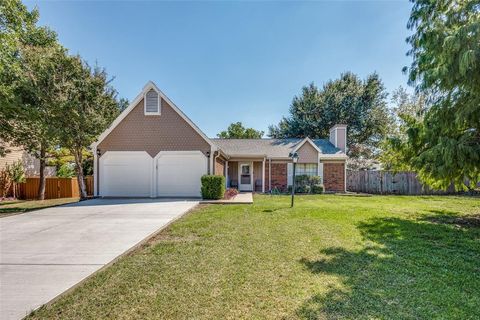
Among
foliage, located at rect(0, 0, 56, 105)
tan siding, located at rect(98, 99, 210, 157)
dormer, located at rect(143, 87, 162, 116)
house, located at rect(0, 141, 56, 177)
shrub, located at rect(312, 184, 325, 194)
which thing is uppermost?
foliage, located at rect(0, 0, 56, 105)

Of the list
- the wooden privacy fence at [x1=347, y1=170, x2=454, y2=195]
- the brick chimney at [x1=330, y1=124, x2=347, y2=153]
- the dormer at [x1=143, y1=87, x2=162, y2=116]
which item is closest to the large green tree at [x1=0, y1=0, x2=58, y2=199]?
the dormer at [x1=143, y1=87, x2=162, y2=116]

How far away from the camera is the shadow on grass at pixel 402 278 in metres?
3.11

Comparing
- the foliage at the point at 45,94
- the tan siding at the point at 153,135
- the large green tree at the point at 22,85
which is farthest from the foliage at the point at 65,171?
the tan siding at the point at 153,135

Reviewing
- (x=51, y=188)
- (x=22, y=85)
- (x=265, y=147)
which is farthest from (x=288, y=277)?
(x=51, y=188)

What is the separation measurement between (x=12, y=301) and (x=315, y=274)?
162 inches

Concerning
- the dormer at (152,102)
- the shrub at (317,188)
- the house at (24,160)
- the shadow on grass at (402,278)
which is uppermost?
the dormer at (152,102)

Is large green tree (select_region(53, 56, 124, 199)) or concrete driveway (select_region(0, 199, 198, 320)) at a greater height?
large green tree (select_region(53, 56, 124, 199))

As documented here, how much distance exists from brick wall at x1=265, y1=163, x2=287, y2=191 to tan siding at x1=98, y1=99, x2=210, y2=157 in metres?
7.38

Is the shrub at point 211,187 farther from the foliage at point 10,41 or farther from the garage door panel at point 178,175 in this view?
the foliage at point 10,41

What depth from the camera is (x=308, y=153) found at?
19891 millimetres

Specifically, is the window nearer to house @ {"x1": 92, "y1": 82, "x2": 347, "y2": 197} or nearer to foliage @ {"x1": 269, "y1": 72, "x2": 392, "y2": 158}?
house @ {"x1": 92, "y1": 82, "x2": 347, "y2": 197}

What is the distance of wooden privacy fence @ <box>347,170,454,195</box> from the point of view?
19578 mm

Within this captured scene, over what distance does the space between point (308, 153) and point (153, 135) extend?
11.2 m

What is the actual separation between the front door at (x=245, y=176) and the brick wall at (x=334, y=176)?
5.67 meters
